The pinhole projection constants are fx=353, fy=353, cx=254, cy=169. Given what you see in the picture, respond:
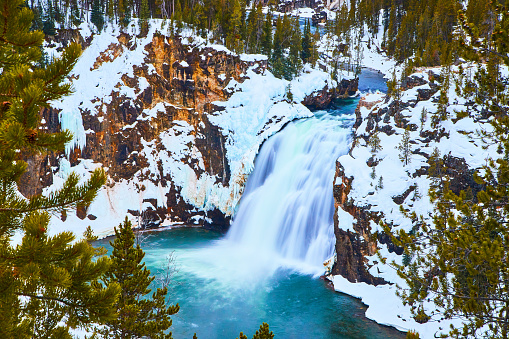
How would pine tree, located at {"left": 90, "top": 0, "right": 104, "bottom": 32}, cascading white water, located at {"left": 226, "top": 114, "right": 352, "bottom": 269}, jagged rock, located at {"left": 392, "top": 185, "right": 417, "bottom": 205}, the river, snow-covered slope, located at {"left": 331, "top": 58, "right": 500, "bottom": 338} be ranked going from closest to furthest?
the river < snow-covered slope, located at {"left": 331, "top": 58, "right": 500, "bottom": 338} < jagged rock, located at {"left": 392, "top": 185, "right": 417, "bottom": 205} < cascading white water, located at {"left": 226, "top": 114, "right": 352, "bottom": 269} < pine tree, located at {"left": 90, "top": 0, "right": 104, "bottom": 32}

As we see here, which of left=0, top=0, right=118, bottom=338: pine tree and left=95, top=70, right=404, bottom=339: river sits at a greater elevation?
left=0, top=0, right=118, bottom=338: pine tree

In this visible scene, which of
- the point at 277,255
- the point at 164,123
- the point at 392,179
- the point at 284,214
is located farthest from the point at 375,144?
the point at 164,123

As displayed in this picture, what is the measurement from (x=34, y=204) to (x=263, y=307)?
60.5ft

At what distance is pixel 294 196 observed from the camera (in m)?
29.6

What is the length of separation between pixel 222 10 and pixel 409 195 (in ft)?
121

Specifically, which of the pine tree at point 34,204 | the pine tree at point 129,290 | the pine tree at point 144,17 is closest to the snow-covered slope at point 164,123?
the pine tree at point 144,17

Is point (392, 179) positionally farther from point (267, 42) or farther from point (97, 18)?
point (97, 18)

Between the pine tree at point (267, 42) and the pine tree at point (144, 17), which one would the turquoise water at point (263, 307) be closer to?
the pine tree at point (144, 17)

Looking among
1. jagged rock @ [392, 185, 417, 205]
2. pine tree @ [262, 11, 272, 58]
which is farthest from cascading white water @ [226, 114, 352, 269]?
pine tree @ [262, 11, 272, 58]

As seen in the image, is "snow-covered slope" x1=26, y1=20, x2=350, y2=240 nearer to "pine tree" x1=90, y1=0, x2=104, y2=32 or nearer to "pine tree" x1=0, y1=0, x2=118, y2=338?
"pine tree" x1=90, y1=0, x2=104, y2=32

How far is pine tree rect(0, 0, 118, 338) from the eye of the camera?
4.24 metres

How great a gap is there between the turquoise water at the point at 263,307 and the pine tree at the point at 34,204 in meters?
14.4

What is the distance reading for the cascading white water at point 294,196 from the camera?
2689 cm

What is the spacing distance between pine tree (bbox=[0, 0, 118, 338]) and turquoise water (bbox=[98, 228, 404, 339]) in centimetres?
1436
